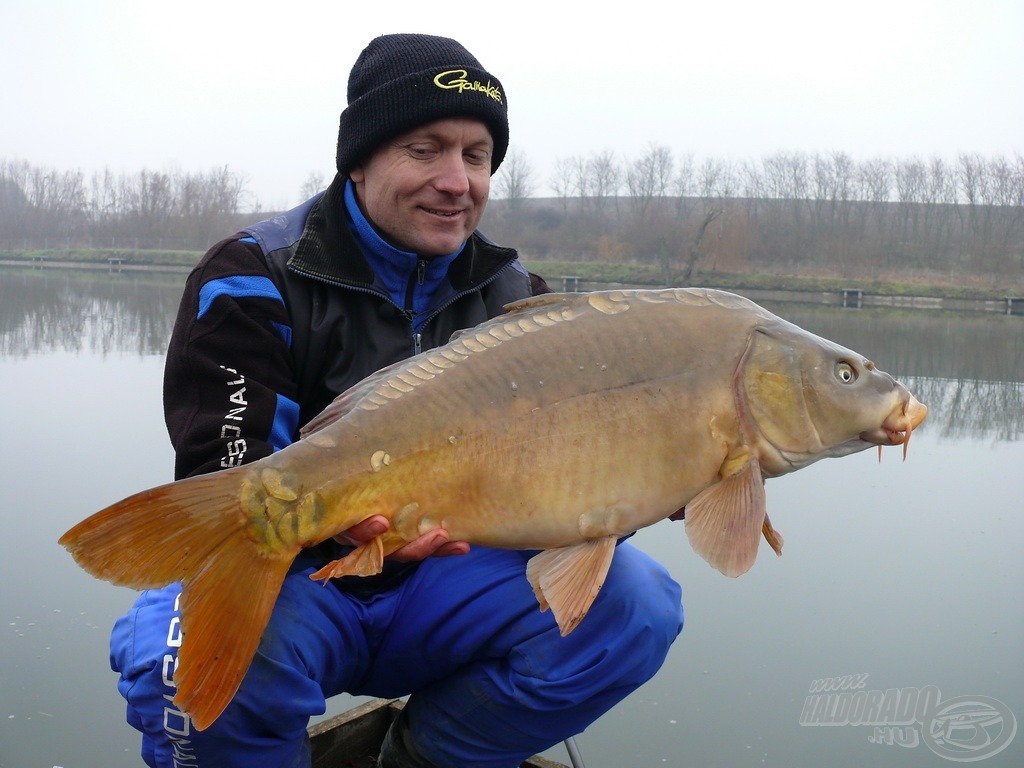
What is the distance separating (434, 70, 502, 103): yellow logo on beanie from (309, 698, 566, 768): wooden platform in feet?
4.67

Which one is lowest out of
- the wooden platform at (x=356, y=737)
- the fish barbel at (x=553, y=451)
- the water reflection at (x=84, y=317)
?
the wooden platform at (x=356, y=737)

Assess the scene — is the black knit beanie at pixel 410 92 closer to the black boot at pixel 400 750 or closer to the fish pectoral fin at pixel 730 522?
the fish pectoral fin at pixel 730 522

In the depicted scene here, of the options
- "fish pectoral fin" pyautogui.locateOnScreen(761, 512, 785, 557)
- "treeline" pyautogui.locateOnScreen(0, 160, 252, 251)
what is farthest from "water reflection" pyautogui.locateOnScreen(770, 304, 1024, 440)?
"treeline" pyautogui.locateOnScreen(0, 160, 252, 251)

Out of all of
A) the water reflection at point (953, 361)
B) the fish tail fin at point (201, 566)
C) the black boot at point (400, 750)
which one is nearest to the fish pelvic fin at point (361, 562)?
the fish tail fin at point (201, 566)

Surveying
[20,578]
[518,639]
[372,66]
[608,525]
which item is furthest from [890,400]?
[20,578]

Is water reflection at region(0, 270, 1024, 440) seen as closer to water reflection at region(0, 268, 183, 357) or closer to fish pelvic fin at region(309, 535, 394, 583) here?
water reflection at region(0, 268, 183, 357)

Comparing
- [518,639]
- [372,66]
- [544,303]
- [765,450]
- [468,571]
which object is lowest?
[518,639]

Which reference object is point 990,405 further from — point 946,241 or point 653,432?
point 946,241

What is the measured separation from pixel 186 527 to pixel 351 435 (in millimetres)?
287

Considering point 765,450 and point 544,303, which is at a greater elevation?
point 544,303

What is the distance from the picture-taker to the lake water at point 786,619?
2484mm

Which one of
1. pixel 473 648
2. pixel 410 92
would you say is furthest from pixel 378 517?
pixel 410 92

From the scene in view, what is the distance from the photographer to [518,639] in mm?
1837

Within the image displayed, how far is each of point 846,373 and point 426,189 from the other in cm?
95
